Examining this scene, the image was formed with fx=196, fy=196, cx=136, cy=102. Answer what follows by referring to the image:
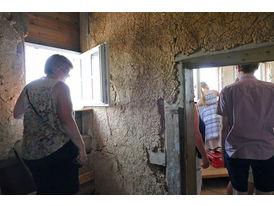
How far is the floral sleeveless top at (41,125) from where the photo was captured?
4.42ft

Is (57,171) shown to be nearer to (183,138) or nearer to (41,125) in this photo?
(41,125)

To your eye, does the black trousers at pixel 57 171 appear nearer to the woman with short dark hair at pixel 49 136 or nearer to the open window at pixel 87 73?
the woman with short dark hair at pixel 49 136

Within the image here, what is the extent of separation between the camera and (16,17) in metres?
1.95

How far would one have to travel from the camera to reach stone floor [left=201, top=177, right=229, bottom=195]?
9.24 ft

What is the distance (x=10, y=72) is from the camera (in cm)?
190

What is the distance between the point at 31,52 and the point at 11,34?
44 centimetres

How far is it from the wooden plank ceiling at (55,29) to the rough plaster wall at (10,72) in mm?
309

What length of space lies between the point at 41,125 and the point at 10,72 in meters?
0.89

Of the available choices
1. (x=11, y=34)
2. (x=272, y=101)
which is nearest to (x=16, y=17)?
(x=11, y=34)

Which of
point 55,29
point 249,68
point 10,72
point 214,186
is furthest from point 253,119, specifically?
point 55,29

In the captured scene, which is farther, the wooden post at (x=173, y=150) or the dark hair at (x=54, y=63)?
the wooden post at (x=173, y=150)

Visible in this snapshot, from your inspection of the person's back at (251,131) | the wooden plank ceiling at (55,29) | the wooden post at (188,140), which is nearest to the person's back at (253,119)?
the person's back at (251,131)

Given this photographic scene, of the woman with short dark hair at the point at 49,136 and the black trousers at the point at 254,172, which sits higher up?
the woman with short dark hair at the point at 49,136

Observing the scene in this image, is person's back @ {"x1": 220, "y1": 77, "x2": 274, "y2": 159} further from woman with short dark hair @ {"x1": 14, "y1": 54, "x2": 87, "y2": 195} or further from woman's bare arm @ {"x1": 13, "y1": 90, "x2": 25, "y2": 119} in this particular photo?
woman's bare arm @ {"x1": 13, "y1": 90, "x2": 25, "y2": 119}
